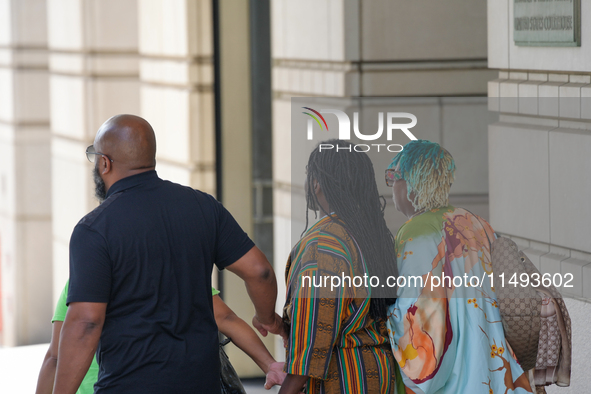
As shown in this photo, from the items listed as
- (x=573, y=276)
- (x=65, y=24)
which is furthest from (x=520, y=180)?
(x=65, y=24)

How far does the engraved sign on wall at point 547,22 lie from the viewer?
4.52 m

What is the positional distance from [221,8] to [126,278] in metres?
4.41

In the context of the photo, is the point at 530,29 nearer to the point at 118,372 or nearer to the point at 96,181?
the point at 96,181

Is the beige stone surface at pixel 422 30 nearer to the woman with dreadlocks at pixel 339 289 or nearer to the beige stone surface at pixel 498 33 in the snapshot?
the beige stone surface at pixel 498 33

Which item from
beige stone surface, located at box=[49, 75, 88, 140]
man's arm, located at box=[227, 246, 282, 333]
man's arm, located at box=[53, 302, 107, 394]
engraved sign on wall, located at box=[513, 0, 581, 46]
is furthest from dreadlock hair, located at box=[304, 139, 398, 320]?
beige stone surface, located at box=[49, 75, 88, 140]

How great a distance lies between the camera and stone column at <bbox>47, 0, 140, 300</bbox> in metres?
8.01

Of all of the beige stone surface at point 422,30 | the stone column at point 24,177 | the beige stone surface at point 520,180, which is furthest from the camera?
the stone column at point 24,177

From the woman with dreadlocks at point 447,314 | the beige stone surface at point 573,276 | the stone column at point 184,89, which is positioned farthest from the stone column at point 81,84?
the woman with dreadlocks at point 447,314

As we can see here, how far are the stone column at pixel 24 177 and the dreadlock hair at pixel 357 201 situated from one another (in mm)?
5800

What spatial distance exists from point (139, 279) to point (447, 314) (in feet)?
4.05

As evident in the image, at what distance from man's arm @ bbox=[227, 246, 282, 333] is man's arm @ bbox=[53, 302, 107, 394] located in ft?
2.14

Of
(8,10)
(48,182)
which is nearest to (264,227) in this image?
(48,182)

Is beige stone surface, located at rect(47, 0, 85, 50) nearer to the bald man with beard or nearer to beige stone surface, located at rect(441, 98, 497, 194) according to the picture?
beige stone surface, located at rect(441, 98, 497, 194)

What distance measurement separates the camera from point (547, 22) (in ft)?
15.5
